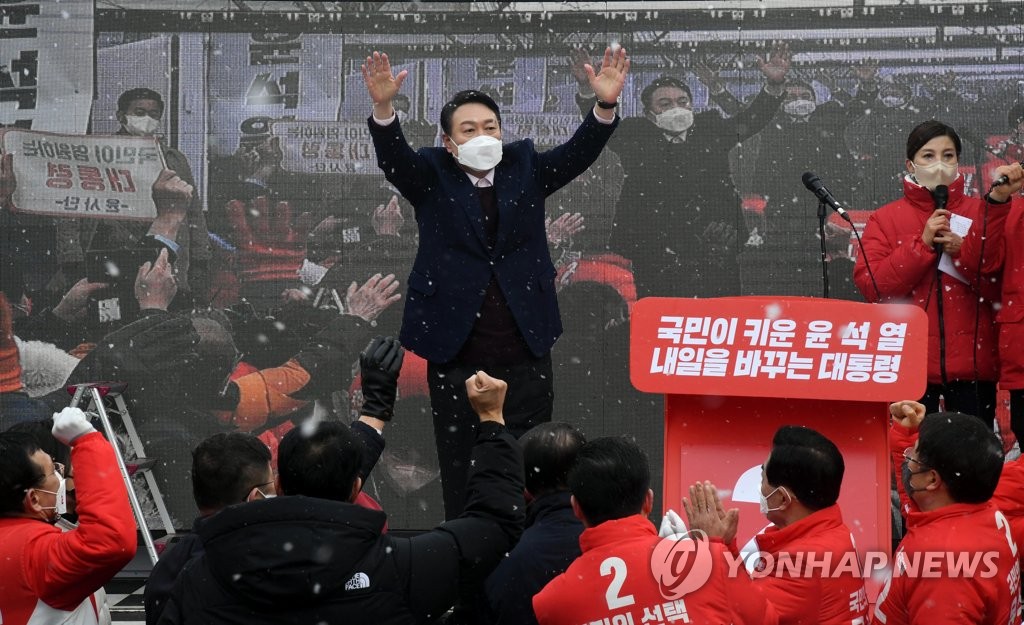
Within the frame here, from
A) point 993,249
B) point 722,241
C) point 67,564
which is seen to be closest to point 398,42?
point 722,241

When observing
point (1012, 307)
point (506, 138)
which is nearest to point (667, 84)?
point (506, 138)

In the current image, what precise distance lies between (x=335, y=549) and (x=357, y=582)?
0.27 ft

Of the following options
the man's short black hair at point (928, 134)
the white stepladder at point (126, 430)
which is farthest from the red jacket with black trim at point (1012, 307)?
the white stepladder at point (126, 430)

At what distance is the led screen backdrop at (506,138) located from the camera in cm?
545

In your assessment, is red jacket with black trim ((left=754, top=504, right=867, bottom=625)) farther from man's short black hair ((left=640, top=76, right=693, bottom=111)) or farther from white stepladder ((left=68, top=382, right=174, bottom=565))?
white stepladder ((left=68, top=382, right=174, bottom=565))

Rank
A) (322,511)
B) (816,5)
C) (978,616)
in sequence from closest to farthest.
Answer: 1. (322,511)
2. (978,616)
3. (816,5)

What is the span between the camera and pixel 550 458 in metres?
2.86

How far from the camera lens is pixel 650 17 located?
5516mm

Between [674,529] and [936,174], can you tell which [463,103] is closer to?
[936,174]

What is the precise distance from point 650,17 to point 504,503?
3.58 metres

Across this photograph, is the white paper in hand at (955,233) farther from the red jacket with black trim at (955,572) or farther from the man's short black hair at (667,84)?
the red jacket with black trim at (955,572)

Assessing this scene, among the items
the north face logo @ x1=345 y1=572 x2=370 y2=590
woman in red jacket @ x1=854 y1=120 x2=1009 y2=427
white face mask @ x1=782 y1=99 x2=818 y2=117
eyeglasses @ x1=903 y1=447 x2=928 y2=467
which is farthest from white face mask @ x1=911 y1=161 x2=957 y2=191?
the north face logo @ x1=345 y1=572 x2=370 y2=590

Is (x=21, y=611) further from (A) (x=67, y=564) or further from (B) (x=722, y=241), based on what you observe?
(B) (x=722, y=241)

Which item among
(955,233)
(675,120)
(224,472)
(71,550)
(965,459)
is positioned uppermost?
(675,120)
